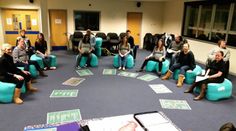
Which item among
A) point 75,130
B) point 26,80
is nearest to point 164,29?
point 26,80

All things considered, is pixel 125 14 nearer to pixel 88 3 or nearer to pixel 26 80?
pixel 88 3

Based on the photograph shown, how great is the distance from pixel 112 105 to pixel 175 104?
1.19 meters

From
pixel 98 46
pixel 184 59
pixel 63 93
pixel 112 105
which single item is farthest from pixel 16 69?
pixel 98 46

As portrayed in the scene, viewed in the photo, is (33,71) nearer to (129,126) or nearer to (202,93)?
(129,126)

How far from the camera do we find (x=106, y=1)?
28.9ft

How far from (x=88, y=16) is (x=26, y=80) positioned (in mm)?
5582

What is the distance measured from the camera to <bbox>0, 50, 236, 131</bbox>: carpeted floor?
2.94 metres

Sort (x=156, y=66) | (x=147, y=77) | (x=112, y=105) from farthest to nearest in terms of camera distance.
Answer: (x=156, y=66) → (x=147, y=77) → (x=112, y=105)

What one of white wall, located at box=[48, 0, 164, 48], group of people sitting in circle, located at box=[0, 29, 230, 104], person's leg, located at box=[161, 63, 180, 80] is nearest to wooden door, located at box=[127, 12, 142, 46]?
white wall, located at box=[48, 0, 164, 48]

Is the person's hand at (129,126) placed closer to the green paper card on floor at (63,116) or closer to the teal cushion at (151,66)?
the green paper card on floor at (63,116)

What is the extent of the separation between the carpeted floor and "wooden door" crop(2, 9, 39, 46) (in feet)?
14.4

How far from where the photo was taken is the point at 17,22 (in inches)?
316

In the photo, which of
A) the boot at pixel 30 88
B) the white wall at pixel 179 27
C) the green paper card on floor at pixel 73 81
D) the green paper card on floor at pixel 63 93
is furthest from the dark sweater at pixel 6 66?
the white wall at pixel 179 27

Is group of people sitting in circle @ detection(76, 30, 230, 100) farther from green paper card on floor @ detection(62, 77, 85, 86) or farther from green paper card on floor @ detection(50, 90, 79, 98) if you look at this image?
green paper card on floor @ detection(50, 90, 79, 98)
